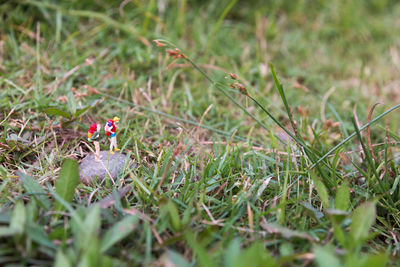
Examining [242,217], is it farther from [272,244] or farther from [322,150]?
[322,150]

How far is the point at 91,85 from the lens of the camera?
1.92 m

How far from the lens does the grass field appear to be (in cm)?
104

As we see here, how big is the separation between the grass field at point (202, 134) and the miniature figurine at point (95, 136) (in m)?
0.08

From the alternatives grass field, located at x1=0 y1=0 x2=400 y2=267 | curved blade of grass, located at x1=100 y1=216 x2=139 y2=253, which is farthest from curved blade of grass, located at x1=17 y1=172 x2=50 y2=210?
curved blade of grass, located at x1=100 y1=216 x2=139 y2=253

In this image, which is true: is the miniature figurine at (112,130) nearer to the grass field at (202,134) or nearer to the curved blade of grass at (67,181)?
the grass field at (202,134)

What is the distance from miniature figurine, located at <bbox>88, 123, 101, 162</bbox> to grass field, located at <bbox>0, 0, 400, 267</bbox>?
0.08 meters

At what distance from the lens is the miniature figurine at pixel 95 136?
1.42 meters

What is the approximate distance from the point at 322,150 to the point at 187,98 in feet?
2.72

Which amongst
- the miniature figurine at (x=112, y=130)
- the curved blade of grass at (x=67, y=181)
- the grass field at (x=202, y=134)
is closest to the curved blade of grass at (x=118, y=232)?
the grass field at (x=202, y=134)

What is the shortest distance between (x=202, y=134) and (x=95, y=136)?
1.81 ft

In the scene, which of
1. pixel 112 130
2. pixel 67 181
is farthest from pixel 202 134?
pixel 67 181

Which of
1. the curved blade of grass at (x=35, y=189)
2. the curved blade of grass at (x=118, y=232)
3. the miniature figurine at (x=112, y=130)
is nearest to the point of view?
the curved blade of grass at (x=118, y=232)

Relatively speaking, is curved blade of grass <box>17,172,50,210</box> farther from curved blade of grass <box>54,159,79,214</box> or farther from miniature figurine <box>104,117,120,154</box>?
miniature figurine <box>104,117,120,154</box>

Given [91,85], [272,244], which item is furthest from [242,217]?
[91,85]
